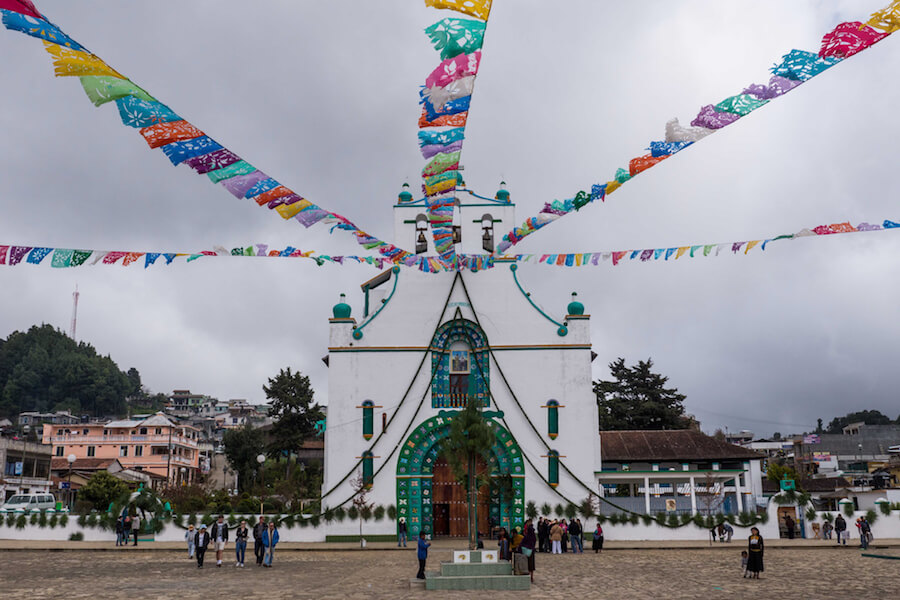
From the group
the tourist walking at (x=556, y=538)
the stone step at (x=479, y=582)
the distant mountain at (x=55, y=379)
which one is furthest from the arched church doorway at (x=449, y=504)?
the distant mountain at (x=55, y=379)

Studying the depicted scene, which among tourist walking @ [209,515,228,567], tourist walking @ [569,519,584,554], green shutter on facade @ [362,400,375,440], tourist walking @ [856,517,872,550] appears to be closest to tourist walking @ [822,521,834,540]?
tourist walking @ [856,517,872,550]

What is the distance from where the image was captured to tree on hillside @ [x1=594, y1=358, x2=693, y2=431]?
184 feet

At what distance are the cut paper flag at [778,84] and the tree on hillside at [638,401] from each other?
4040cm

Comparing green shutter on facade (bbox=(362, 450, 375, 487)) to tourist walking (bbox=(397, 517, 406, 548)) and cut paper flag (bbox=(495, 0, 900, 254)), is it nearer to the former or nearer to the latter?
tourist walking (bbox=(397, 517, 406, 548))

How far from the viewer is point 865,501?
134 ft

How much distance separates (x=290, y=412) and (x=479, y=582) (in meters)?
45.2

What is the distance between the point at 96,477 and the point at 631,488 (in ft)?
86.4

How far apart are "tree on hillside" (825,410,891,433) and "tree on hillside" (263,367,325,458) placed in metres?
99.7

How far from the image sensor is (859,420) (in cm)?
13275

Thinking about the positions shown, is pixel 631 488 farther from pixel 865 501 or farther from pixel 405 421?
pixel 865 501

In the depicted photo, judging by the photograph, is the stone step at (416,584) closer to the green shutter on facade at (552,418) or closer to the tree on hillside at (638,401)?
the green shutter on facade at (552,418)

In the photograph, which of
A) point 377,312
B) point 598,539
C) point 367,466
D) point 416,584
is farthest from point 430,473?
point 416,584

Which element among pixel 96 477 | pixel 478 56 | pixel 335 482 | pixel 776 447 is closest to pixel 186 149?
pixel 478 56

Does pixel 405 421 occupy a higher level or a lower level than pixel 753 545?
higher
